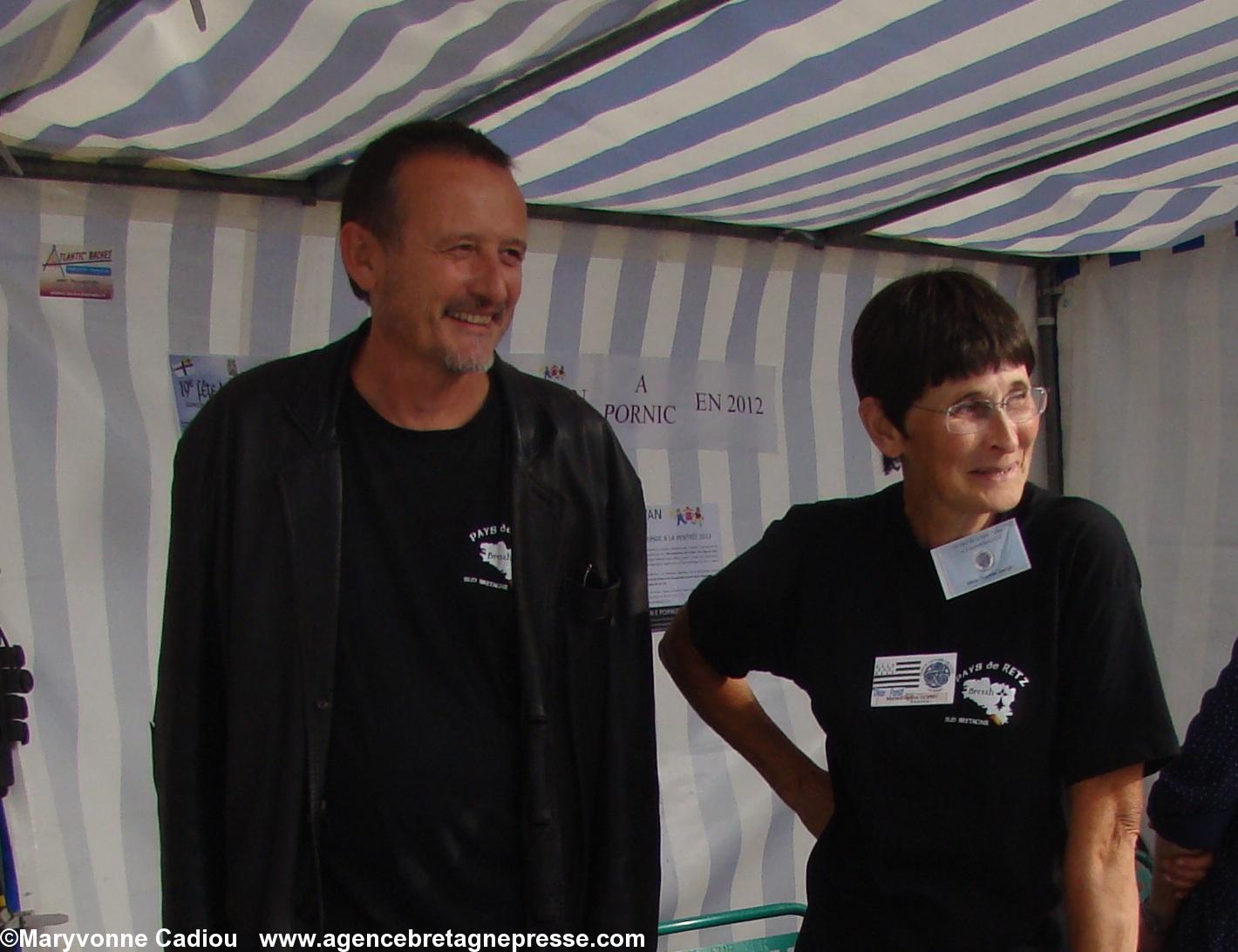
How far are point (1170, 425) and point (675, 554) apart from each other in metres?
1.88

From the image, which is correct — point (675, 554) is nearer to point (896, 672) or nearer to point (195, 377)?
point (195, 377)

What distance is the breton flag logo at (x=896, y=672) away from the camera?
1.52 metres

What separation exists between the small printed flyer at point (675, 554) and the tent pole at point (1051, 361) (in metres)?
1.55

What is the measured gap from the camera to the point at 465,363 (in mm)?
1591

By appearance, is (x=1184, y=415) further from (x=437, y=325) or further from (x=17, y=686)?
(x=17, y=686)

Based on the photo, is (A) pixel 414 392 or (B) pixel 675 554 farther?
(B) pixel 675 554

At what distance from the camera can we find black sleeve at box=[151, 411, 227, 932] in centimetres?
154

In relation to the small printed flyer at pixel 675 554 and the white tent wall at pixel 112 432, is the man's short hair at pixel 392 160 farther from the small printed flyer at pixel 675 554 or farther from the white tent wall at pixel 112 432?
the small printed flyer at pixel 675 554

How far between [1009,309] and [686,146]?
133 centimetres

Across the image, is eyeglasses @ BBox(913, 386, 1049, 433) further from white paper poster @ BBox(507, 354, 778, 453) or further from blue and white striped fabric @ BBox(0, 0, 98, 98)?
white paper poster @ BBox(507, 354, 778, 453)

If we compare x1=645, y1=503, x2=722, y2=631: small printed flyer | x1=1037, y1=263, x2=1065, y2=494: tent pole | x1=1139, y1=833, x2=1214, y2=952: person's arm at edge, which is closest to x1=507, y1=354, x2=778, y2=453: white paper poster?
x1=645, y1=503, x2=722, y2=631: small printed flyer

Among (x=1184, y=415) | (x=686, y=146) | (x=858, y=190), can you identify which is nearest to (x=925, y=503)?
(x=686, y=146)

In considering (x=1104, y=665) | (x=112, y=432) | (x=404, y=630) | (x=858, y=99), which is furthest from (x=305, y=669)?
(x=858, y=99)

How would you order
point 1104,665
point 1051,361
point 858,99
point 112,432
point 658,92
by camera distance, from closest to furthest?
point 1104,665 < point 658,92 < point 858,99 < point 112,432 < point 1051,361
